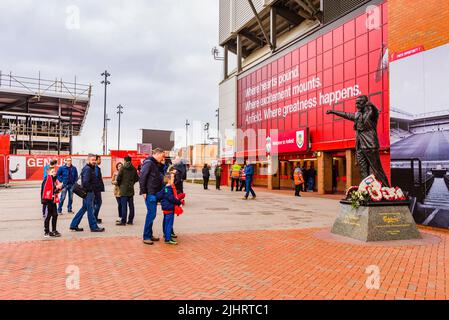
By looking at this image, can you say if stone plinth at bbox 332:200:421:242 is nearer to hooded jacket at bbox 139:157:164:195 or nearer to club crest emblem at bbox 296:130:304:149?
hooded jacket at bbox 139:157:164:195

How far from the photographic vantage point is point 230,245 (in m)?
7.23

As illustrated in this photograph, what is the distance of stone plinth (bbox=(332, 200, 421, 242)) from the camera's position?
768cm

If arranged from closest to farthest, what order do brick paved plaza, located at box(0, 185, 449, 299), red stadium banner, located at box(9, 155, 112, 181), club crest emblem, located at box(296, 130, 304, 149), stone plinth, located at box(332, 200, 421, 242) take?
brick paved plaza, located at box(0, 185, 449, 299), stone plinth, located at box(332, 200, 421, 242), club crest emblem, located at box(296, 130, 304, 149), red stadium banner, located at box(9, 155, 112, 181)

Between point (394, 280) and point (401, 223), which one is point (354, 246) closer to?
point (401, 223)

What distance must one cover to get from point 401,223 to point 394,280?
3473 mm

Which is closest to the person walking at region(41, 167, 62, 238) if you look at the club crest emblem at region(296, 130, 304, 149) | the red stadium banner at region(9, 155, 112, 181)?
the club crest emblem at region(296, 130, 304, 149)

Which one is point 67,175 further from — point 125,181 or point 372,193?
point 372,193

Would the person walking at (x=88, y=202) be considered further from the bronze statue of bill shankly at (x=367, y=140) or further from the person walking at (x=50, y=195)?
the bronze statue of bill shankly at (x=367, y=140)

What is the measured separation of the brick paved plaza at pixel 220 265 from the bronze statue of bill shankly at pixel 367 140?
184cm

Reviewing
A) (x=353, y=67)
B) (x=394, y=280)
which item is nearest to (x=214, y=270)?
(x=394, y=280)

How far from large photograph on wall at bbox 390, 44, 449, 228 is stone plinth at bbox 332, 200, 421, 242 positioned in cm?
223

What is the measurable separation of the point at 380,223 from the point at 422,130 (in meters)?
4.04

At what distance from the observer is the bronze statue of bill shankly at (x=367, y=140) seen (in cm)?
873

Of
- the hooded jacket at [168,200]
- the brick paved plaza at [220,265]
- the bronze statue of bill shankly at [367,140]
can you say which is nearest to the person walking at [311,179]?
the brick paved plaza at [220,265]
